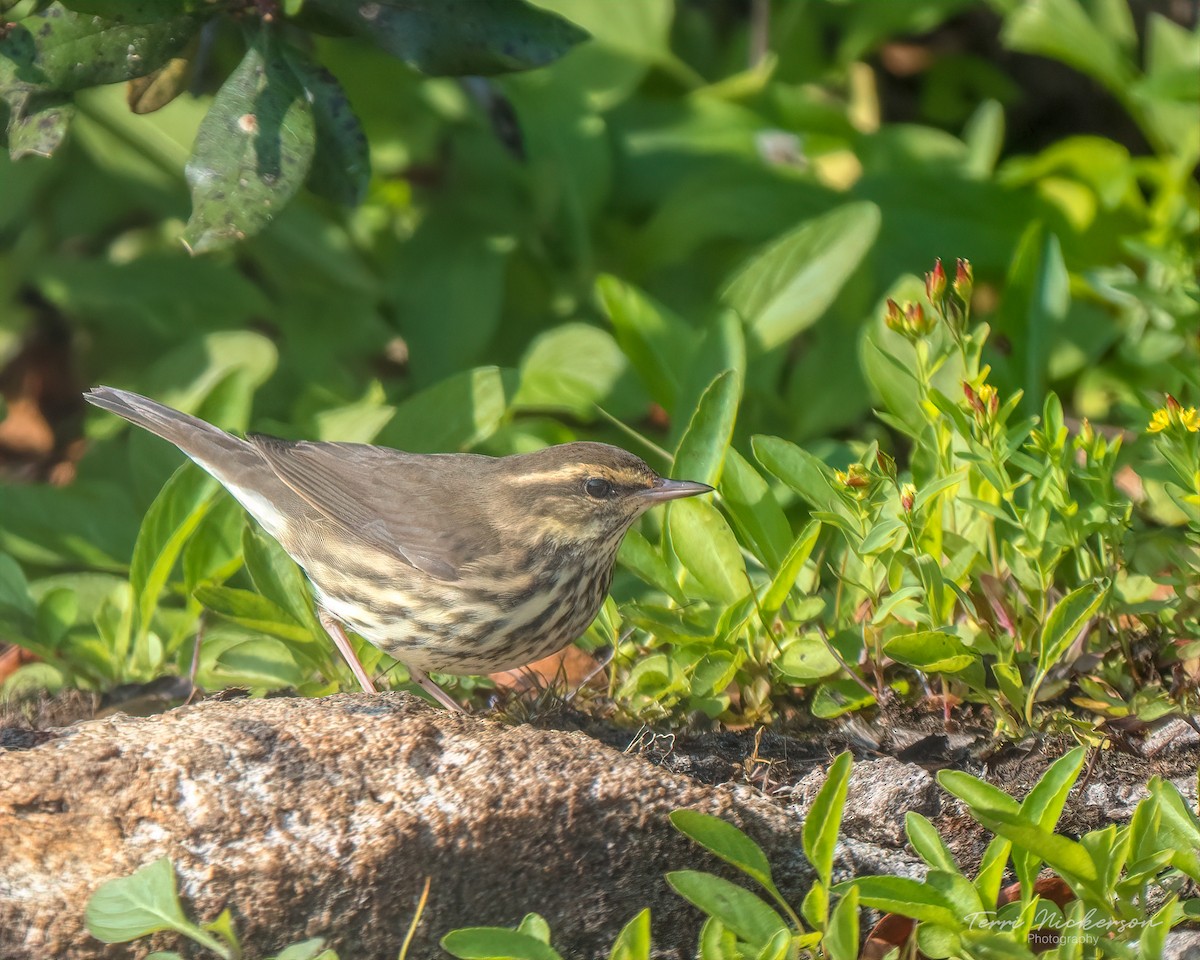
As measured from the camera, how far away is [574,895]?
109 inches

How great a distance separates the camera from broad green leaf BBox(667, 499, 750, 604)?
11.2 feet

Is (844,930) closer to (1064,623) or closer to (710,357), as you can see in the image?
(1064,623)

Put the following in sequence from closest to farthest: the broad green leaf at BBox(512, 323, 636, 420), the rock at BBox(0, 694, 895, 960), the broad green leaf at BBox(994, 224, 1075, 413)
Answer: the rock at BBox(0, 694, 895, 960), the broad green leaf at BBox(994, 224, 1075, 413), the broad green leaf at BBox(512, 323, 636, 420)

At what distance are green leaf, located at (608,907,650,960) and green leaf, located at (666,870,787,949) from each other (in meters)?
0.09

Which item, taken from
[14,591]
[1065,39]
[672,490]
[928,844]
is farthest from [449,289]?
[928,844]

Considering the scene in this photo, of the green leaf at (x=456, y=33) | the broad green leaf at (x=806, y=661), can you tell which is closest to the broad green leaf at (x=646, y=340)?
the green leaf at (x=456, y=33)

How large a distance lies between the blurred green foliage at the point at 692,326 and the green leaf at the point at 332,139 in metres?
0.02

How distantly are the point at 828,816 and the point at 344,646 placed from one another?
1526mm

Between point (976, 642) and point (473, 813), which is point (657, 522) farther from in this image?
point (473, 813)

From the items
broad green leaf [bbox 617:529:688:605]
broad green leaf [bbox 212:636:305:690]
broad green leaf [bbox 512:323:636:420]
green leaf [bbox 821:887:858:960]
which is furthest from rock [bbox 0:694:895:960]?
broad green leaf [bbox 512:323:636:420]

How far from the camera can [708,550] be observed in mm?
3473

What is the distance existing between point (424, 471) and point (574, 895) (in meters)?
1.53

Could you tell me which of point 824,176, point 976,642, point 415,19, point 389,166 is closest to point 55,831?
point 976,642

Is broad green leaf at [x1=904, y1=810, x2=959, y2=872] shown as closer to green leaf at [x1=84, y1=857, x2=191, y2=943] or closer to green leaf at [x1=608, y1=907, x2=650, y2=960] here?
green leaf at [x1=608, y1=907, x2=650, y2=960]
